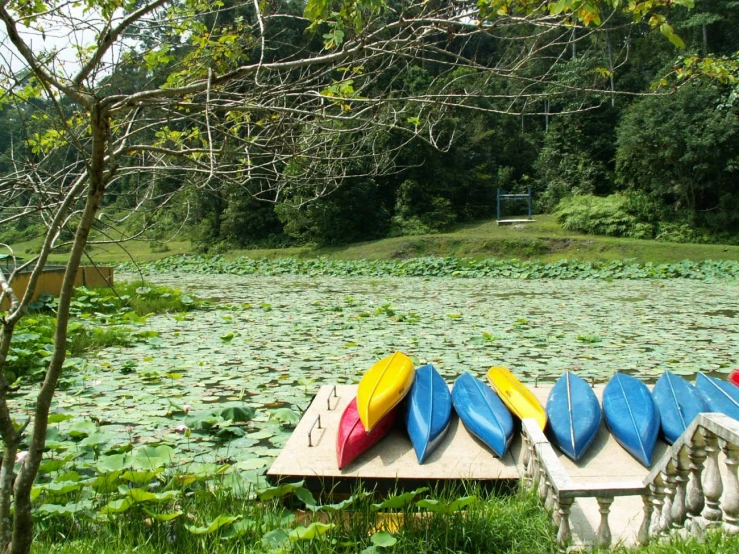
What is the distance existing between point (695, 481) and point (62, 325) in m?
1.97

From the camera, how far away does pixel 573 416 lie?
10.4 ft

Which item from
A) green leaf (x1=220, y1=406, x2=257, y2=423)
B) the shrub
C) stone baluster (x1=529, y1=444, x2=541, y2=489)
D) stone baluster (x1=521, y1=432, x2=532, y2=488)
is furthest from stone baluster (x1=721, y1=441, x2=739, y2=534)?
the shrub

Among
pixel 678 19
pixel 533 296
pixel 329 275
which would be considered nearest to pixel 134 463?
pixel 533 296

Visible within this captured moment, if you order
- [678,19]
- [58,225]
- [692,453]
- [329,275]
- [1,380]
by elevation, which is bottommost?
[329,275]

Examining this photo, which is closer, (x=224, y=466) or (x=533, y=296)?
(x=224, y=466)

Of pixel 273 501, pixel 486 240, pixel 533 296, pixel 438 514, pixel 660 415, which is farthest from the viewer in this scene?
pixel 486 240

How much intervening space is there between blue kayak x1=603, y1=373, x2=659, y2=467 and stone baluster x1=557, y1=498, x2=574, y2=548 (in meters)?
0.98

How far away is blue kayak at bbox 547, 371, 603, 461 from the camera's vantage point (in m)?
3.05

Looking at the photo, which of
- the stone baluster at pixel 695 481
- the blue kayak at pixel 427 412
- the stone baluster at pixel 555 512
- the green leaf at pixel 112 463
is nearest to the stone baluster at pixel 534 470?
the stone baluster at pixel 555 512

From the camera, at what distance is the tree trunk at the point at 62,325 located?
1564mm

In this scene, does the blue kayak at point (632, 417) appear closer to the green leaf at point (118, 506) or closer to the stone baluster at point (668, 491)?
the stone baluster at point (668, 491)

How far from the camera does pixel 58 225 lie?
1.64 meters

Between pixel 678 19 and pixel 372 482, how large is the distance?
25569 millimetres

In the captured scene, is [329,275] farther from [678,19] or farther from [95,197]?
[678,19]
